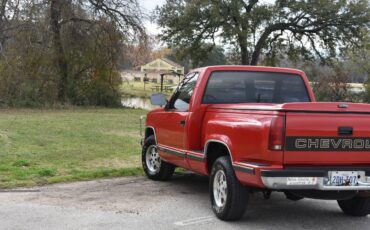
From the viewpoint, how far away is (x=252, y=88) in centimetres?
765

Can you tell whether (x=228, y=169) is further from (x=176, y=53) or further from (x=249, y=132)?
(x=176, y=53)

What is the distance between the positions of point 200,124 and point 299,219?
1.85 metres

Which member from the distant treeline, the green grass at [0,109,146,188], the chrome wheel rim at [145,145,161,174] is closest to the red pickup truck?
the chrome wheel rim at [145,145,161,174]

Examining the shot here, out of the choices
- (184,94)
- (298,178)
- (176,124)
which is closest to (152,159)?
(176,124)

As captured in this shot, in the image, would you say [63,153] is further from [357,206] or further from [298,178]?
[298,178]

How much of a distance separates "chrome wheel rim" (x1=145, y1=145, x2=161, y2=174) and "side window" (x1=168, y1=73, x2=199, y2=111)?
1.17m

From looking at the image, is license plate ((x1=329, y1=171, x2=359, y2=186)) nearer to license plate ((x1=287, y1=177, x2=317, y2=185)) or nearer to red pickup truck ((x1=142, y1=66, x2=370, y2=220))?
red pickup truck ((x1=142, y1=66, x2=370, y2=220))

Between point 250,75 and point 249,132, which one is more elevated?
point 250,75

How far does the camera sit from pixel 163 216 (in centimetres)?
654

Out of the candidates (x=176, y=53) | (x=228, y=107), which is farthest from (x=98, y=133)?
(x=176, y=53)

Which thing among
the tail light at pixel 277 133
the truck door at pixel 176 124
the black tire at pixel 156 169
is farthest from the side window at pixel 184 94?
the tail light at pixel 277 133

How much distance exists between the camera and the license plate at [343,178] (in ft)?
18.8

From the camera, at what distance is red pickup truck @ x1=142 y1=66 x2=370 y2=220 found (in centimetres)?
558

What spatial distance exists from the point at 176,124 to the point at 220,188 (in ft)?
5.31
